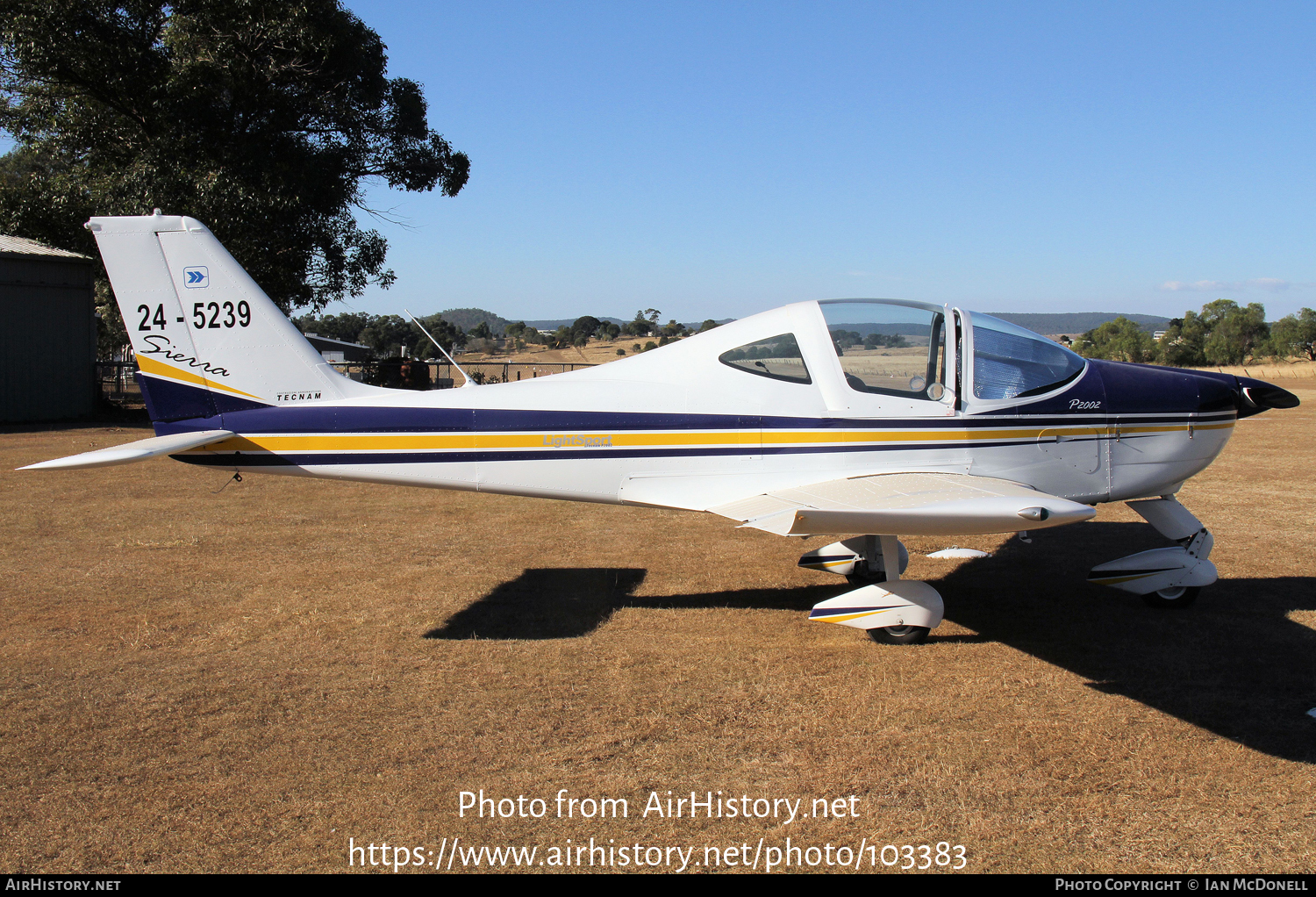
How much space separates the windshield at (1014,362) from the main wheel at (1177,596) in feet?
5.96

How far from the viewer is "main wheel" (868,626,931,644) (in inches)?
214

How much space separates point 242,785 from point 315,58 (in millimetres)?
21656

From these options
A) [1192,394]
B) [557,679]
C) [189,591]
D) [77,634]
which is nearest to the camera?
[557,679]

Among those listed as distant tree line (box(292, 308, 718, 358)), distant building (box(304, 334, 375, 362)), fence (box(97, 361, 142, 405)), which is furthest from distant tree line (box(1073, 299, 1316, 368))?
fence (box(97, 361, 142, 405))

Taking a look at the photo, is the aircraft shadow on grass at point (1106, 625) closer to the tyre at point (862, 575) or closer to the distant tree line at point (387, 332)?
the tyre at point (862, 575)

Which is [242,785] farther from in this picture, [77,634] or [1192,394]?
[1192,394]

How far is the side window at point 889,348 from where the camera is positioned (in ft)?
18.9

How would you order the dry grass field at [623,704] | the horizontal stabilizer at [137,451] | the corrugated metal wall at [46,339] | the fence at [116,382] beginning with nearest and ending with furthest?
the dry grass field at [623,704] → the horizontal stabilizer at [137,451] → the corrugated metal wall at [46,339] → the fence at [116,382]

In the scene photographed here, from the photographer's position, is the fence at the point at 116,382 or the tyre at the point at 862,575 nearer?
the tyre at the point at 862,575

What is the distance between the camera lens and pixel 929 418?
5.66 m

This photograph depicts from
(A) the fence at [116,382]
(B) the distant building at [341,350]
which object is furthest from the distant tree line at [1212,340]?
(A) the fence at [116,382]

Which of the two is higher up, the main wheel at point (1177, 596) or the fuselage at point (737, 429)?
the fuselage at point (737, 429)

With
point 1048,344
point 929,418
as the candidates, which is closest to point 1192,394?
point 1048,344

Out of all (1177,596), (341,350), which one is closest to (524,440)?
(1177,596)
